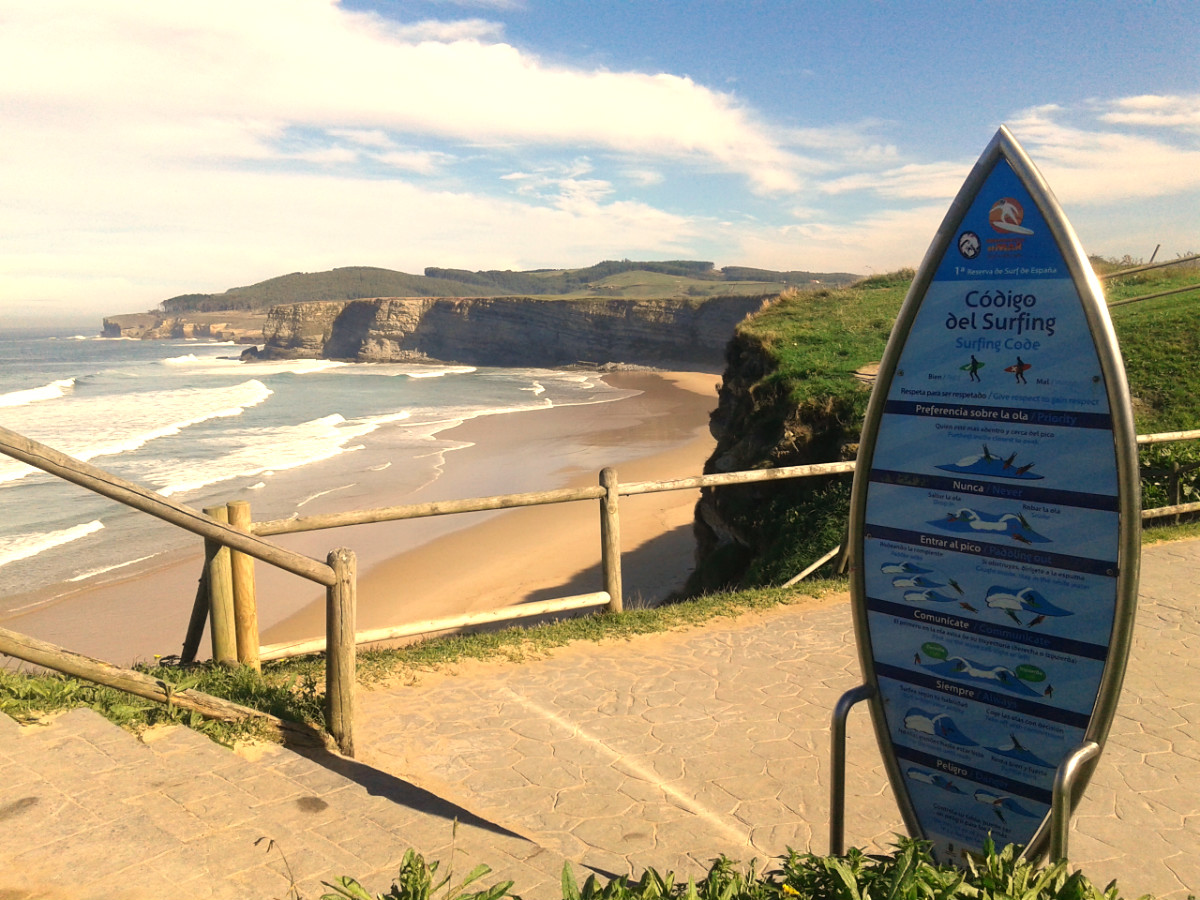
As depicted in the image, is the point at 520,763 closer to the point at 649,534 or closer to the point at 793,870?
the point at 793,870

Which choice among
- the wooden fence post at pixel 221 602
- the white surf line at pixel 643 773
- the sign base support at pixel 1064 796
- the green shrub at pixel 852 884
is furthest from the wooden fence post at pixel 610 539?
the sign base support at pixel 1064 796

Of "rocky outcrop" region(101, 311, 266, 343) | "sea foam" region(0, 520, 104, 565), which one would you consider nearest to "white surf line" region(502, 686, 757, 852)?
"sea foam" region(0, 520, 104, 565)

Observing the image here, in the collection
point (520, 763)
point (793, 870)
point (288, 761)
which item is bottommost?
point (520, 763)

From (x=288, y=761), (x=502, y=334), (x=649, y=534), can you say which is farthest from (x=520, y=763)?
(x=502, y=334)

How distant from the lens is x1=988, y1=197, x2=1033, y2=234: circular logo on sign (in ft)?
8.49

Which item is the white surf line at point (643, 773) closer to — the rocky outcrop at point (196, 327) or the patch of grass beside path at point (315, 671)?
the patch of grass beside path at point (315, 671)

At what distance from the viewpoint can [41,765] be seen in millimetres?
3348

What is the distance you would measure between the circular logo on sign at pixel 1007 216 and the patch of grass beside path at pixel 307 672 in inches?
149

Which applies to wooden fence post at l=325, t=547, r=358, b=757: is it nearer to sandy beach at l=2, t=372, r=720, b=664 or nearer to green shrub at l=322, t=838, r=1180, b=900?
green shrub at l=322, t=838, r=1180, b=900

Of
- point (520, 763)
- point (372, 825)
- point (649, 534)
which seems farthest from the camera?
point (649, 534)

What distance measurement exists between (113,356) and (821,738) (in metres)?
102

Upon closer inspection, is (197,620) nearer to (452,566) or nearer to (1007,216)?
(1007,216)

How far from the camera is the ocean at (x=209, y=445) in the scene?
15.9 meters

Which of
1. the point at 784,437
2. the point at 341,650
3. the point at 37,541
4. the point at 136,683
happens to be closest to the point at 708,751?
the point at 341,650
